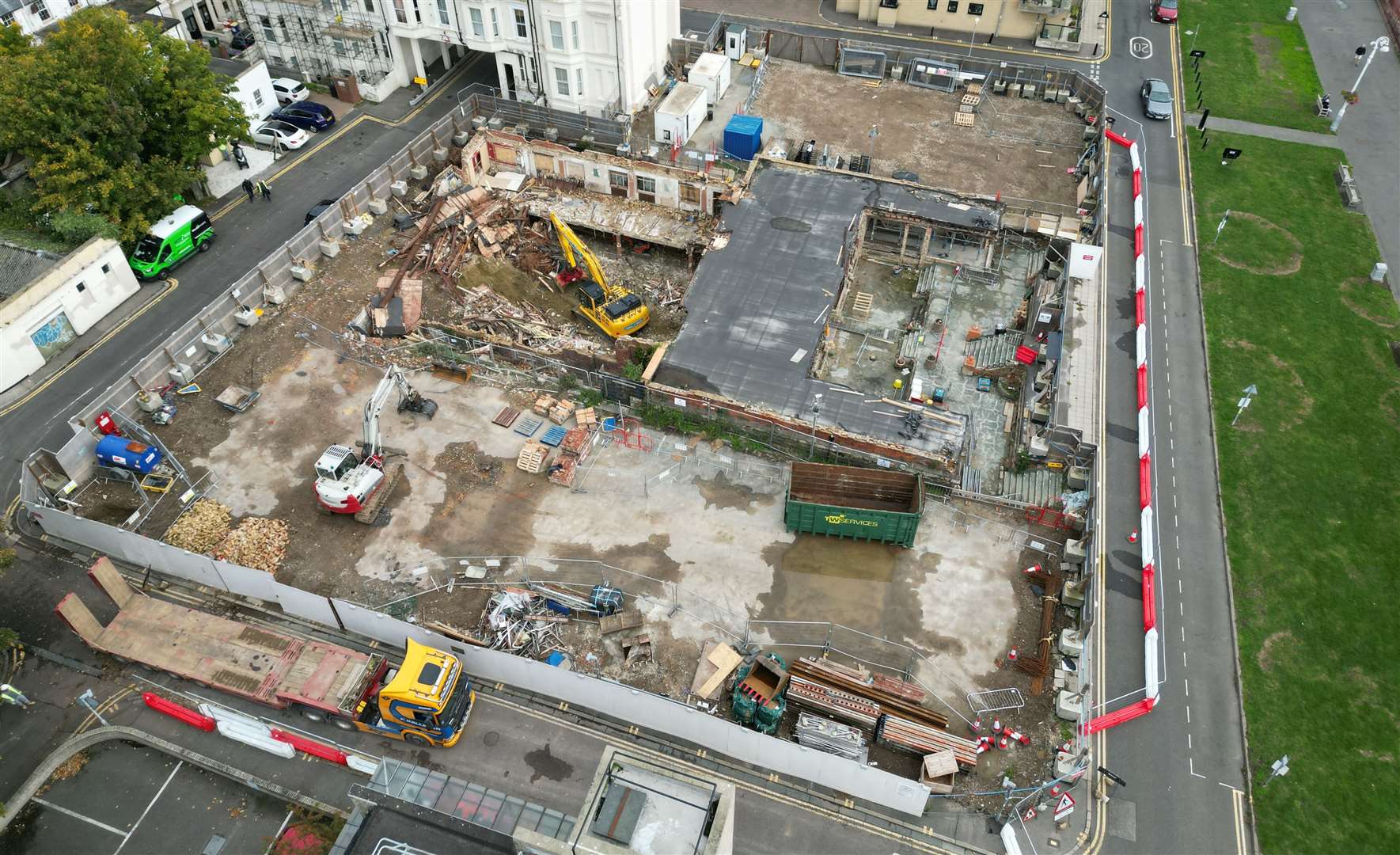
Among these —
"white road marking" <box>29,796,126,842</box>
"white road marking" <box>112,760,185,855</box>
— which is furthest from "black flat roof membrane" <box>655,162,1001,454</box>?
"white road marking" <box>29,796,126,842</box>

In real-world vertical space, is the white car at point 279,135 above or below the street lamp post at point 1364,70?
below

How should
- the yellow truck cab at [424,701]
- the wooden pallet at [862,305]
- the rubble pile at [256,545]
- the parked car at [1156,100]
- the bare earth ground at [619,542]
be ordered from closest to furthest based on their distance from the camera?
the yellow truck cab at [424,701] < the bare earth ground at [619,542] < the rubble pile at [256,545] < the wooden pallet at [862,305] < the parked car at [1156,100]

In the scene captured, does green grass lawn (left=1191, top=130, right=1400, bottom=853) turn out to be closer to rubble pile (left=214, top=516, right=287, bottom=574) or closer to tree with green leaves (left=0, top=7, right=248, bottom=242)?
rubble pile (left=214, top=516, right=287, bottom=574)

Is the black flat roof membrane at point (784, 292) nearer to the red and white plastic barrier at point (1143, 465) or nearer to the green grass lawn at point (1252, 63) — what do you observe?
the red and white plastic barrier at point (1143, 465)

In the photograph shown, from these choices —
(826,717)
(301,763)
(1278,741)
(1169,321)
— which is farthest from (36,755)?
(1169,321)

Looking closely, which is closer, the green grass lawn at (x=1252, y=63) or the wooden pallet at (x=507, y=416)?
the wooden pallet at (x=507, y=416)

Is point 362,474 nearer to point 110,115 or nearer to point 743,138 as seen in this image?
point 110,115

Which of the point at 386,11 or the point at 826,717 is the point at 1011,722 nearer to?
the point at 826,717

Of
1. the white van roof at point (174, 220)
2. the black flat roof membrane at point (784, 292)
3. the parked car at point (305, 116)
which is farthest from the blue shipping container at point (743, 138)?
the white van roof at point (174, 220)

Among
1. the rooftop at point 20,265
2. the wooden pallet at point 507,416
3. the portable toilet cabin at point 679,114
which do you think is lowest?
the wooden pallet at point 507,416
